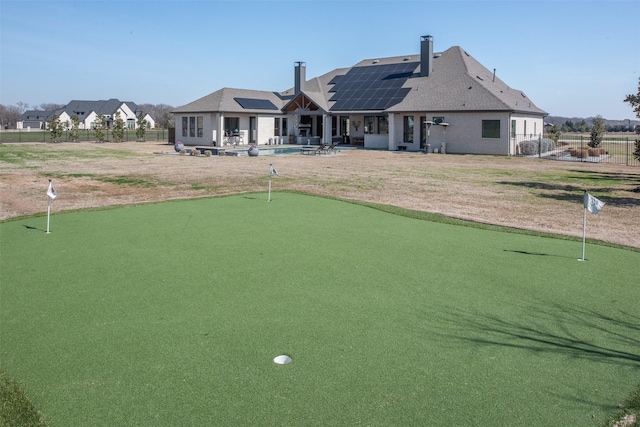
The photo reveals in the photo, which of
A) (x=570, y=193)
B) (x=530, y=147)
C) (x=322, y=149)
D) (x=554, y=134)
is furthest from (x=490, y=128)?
(x=570, y=193)

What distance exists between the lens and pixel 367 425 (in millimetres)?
3691

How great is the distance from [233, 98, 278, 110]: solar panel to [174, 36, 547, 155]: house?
0.08 meters

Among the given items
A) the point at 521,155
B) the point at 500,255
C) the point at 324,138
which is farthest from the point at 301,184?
the point at 324,138

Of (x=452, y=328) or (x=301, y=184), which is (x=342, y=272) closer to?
(x=452, y=328)

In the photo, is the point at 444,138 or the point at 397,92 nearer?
the point at 444,138

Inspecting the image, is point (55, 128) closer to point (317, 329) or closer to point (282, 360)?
point (317, 329)

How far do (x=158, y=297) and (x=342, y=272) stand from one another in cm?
232

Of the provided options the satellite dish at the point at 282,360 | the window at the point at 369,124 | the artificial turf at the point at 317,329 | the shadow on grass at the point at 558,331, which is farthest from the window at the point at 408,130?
the satellite dish at the point at 282,360

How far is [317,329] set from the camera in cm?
527

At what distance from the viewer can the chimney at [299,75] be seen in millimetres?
43781

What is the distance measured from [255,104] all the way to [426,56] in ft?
42.4

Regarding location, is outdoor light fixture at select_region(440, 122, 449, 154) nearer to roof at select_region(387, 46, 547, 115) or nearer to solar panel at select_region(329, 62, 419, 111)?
roof at select_region(387, 46, 547, 115)

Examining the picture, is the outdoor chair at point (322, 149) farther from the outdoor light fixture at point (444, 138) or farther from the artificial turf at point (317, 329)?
the artificial turf at point (317, 329)

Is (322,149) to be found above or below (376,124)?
below
